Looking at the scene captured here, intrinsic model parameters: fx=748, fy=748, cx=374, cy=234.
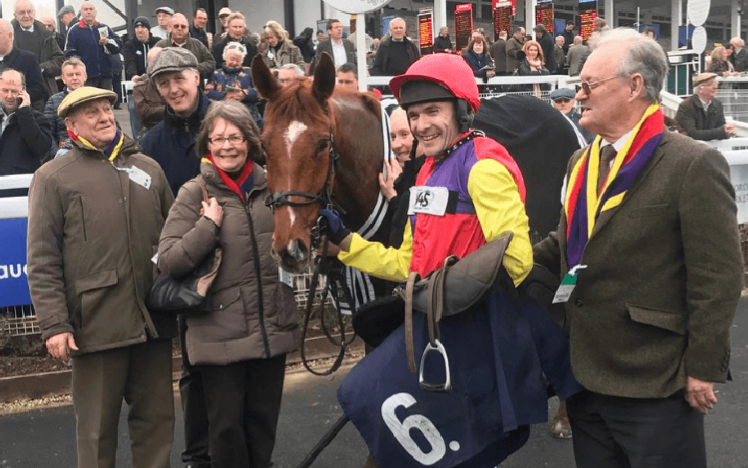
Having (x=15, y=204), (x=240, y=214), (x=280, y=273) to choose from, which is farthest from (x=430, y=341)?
(x=15, y=204)

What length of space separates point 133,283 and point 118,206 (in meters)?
0.34

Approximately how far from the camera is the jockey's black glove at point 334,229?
281 cm

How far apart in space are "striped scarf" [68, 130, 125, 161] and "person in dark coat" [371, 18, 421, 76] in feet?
25.3

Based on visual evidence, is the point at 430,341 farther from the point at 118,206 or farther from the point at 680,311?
the point at 118,206

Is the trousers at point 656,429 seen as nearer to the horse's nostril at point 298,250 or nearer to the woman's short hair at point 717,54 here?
the horse's nostril at point 298,250

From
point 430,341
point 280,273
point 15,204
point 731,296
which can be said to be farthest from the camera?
point 15,204

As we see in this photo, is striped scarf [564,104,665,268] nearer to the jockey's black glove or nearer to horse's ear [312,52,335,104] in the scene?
the jockey's black glove

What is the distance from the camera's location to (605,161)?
2412 millimetres

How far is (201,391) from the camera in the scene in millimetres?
3568

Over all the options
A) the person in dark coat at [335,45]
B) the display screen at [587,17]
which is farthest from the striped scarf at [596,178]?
the display screen at [587,17]

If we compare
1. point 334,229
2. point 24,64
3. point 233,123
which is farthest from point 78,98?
point 24,64

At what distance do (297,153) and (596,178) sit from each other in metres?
1.15

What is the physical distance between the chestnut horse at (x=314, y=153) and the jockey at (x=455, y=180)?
465 mm

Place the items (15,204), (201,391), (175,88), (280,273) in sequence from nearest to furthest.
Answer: (280,273), (201,391), (175,88), (15,204)
